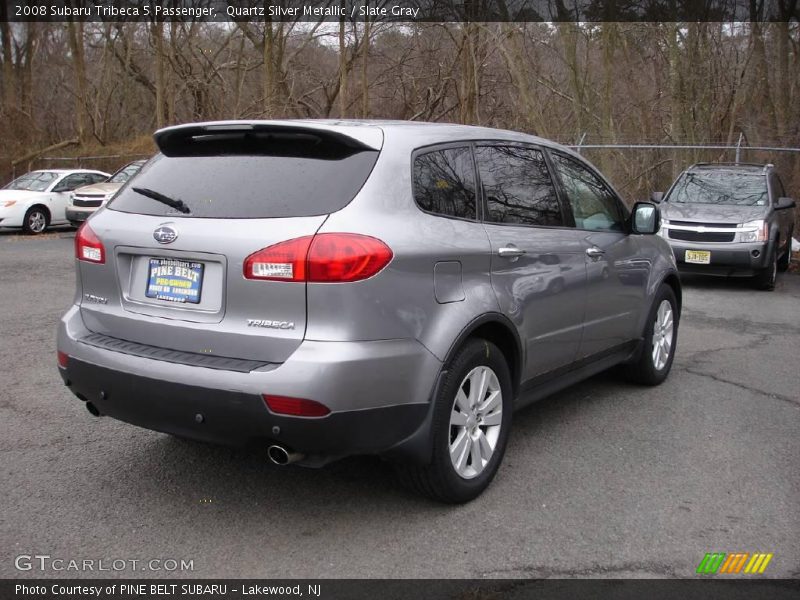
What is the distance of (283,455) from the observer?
333cm

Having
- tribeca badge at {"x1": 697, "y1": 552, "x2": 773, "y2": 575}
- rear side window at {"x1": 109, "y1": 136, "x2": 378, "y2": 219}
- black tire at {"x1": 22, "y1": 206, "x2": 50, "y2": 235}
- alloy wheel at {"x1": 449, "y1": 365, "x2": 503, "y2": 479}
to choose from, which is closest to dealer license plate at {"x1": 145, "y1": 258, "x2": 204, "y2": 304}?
rear side window at {"x1": 109, "y1": 136, "x2": 378, "y2": 219}

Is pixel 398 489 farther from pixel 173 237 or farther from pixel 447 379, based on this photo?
pixel 173 237

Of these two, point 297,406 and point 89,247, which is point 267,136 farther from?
point 297,406

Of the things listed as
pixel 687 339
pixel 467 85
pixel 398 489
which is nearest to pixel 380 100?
pixel 467 85

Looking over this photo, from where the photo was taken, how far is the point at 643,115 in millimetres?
24438

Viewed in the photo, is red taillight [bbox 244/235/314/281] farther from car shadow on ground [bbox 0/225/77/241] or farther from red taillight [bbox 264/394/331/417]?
car shadow on ground [bbox 0/225/77/241]

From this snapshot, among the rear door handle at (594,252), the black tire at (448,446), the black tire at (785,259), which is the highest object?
the rear door handle at (594,252)

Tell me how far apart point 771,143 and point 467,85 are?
793 cm

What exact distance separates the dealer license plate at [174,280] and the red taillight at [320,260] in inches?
11.2

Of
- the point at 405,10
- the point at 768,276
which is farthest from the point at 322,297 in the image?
the point at 405,10

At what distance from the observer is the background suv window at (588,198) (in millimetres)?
4973
